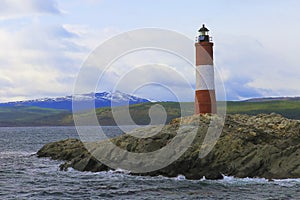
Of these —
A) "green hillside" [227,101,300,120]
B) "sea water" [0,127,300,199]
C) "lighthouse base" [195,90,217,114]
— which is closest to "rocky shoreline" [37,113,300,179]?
"sea water" [0,127,300,199]

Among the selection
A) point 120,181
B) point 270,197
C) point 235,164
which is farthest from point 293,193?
point 120,181

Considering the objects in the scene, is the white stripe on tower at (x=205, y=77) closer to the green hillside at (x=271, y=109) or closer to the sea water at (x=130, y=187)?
the sea water at (x=130, y=187)

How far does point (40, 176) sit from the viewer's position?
37.5m

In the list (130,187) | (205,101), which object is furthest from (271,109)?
(130,187)

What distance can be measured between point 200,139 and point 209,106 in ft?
27.7

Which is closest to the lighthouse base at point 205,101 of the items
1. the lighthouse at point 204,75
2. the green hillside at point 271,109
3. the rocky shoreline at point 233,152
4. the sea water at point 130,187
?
the lighthouse at point 204,75

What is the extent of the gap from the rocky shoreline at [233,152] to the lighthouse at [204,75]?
2531 mm

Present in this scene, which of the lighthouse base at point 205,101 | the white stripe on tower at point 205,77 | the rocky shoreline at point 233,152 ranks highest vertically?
the white stripe on tower at point 205,77

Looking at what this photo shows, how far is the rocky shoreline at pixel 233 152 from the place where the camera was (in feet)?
108

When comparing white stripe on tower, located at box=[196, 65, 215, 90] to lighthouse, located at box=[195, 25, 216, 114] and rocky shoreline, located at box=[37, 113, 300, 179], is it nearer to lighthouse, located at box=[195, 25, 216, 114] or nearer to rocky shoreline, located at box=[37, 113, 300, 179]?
lighthouse, located at box=[195, 25, 216, 114]

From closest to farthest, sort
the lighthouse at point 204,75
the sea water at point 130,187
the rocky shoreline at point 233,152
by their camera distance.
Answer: the sea water at point 130,187
the rocky shoreline at point 233,152
the lighthouse at point 204,75

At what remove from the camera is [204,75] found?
4456 centimetres

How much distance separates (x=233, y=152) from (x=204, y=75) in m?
12.2

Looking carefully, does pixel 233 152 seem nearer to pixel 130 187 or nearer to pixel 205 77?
pixel 130 187
